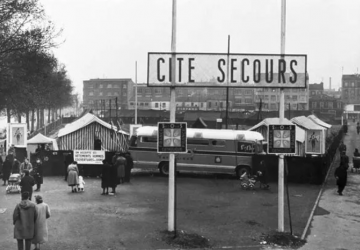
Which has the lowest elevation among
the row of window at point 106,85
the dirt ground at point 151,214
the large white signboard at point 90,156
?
the dirt ground at point 151,214

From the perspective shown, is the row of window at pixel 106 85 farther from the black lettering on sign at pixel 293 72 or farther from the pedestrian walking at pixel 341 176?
the black lettering on sign at pixel 293 72

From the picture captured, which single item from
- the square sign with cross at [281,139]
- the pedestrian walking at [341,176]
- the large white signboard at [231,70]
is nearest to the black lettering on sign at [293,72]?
the large white signboard at [231,70]

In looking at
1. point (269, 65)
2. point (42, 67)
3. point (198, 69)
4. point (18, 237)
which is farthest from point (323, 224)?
point (42, 67)

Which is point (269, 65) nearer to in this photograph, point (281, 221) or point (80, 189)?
point (281, 221)

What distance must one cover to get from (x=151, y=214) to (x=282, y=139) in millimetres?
5368

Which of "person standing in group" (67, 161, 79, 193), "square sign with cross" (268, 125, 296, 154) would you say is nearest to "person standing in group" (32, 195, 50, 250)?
"square sign with cross" (268, 125, 296, 154)

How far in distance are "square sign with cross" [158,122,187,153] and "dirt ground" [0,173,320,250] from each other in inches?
95.4

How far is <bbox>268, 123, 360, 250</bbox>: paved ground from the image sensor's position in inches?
453

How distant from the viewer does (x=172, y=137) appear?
11.8 metres

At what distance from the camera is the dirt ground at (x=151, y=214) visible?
11492mm

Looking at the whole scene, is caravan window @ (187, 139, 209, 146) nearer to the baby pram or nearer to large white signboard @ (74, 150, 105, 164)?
large white signboard @ (74, 150, 105, 164)

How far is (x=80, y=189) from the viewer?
19.2 metres

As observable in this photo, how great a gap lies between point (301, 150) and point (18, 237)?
26.4 m

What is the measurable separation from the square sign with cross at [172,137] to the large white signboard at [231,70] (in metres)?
1.10
